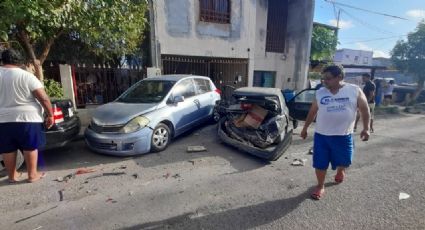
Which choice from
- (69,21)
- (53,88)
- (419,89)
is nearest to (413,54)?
(419,89)

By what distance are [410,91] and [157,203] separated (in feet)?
61.3

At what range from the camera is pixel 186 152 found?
16.0 feet

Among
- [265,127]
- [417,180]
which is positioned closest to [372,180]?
[417,180]

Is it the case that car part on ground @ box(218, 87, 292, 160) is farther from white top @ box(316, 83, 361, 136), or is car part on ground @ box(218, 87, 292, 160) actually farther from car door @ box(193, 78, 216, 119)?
white top @ box(316, 83, 361, 136)

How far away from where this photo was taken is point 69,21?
17.6ft

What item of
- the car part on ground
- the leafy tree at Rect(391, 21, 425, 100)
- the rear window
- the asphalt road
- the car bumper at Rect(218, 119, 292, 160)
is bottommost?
the asphalt road

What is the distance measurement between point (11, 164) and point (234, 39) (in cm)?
975

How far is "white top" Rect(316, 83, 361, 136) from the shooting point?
290 centimetres

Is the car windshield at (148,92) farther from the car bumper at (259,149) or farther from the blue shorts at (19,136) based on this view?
the blue shorts at (19,136)

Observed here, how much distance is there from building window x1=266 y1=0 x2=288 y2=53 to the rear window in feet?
27.5

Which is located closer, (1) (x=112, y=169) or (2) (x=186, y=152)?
(1) (x=112, y=169)

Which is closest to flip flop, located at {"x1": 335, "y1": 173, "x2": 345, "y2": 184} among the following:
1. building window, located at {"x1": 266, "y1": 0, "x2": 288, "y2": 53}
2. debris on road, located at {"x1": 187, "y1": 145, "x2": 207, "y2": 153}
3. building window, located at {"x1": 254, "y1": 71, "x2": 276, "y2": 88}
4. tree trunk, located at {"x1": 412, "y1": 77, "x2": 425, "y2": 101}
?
debris on road, located at {"x1": 187, "y1": 145, "x2": 207, "y2": 153}

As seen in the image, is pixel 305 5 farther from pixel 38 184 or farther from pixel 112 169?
pixel 38 184

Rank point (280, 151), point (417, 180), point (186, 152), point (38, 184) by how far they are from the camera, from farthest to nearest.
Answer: point (186, 152) → point (280, 151) → point (417, 180) → point (38, 184)
